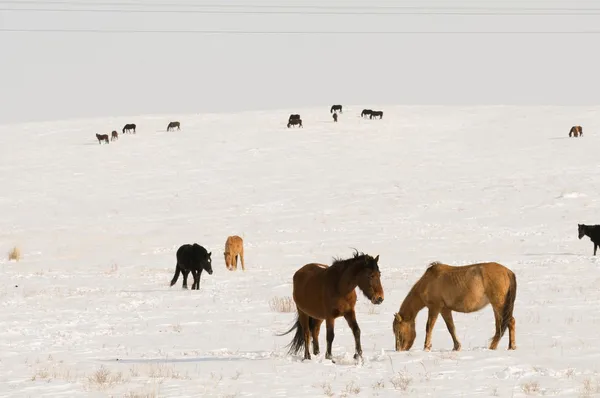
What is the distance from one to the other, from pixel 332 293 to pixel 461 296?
6.46 feet

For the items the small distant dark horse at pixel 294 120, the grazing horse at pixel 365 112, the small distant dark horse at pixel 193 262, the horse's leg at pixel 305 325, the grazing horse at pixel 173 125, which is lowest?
the horse's leg at pixel 305 325

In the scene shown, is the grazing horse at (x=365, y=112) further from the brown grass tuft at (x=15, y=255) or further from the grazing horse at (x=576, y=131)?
the brown grass tuft at (x=15, y=255)

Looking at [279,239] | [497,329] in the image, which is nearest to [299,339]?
[497,329]

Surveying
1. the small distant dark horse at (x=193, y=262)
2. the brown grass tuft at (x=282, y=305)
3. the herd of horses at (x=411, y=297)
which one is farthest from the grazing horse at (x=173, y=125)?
the herd of horses at (x=411, y=297)

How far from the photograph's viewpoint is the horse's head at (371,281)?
10.5m

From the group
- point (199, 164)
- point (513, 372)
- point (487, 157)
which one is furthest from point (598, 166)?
Answer: point (513, 372)

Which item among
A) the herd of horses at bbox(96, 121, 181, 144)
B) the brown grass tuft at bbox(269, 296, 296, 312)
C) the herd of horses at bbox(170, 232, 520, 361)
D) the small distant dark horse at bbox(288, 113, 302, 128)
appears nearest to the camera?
the herd of horses at bbox(170, 232, 520, 361)

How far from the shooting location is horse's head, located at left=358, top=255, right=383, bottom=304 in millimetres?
10453

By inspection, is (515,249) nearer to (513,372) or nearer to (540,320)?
(540,320)

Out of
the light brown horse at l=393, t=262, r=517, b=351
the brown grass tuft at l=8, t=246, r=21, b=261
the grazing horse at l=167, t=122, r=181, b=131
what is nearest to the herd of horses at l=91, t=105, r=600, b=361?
the light brown horse at l=393, t=262, r=517, b=351

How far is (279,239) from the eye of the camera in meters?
34.8

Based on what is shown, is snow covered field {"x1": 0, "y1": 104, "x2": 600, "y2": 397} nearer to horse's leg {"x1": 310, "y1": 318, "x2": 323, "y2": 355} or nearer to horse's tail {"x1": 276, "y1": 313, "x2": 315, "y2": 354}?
horse's tail {"x1": 276, "y1": 313, "x2": 315, "y2": 354}

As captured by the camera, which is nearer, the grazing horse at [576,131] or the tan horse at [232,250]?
the tan horse at [232,250]

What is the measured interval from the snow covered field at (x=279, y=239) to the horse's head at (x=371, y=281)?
34.9 inches
